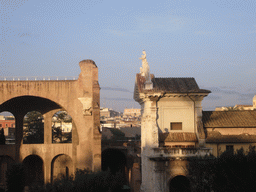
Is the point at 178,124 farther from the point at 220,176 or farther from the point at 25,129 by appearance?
the point at 25,129

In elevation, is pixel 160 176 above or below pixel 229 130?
below

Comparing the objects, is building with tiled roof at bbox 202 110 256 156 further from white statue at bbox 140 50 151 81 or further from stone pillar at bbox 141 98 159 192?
white statue at bbox 140 50 151 81

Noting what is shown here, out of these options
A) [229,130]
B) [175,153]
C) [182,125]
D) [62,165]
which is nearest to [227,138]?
[229,130]

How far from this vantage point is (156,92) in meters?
29.7

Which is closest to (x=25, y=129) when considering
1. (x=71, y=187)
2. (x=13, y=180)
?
(x=13, y=180)

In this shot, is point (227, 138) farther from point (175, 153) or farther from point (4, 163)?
point (4, 163)

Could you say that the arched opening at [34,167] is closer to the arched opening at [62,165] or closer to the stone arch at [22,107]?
the arched opening at [62,165]

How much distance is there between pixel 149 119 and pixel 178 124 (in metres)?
2.58

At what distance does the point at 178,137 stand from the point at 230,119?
15.4 feet

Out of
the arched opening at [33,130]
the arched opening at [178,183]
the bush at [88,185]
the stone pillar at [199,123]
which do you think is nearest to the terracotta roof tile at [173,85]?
the stone pillar at [199,123]

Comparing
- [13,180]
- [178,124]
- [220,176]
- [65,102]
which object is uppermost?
[65,102]

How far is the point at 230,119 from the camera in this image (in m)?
30.9

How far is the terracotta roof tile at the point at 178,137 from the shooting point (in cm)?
2987

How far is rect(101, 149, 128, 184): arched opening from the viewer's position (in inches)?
2057
